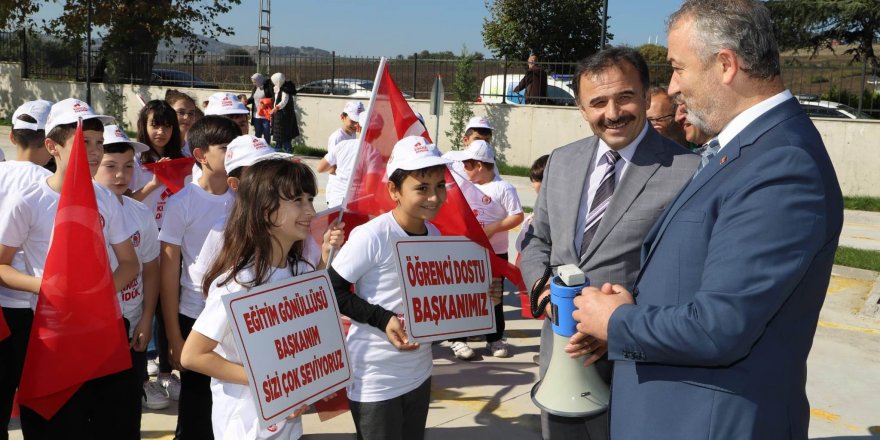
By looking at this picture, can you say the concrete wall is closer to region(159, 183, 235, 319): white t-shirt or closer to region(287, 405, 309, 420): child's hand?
region(159, 183, 235, 319): white t-shirt

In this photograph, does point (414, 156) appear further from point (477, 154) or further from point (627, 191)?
point (477, 154)

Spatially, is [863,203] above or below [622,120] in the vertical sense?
below

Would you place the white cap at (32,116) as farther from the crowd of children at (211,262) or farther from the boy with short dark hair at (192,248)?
the boy with short dark hair at (192,248)

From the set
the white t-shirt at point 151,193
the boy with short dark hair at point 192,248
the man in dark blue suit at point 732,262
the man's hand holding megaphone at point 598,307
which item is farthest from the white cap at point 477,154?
the man in dark blue suit at point 732,262

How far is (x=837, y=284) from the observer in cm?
931

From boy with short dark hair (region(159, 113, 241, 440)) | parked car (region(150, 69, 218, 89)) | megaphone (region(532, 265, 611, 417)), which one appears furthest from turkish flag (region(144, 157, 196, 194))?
parked car (region(150, 69, 218, 89))

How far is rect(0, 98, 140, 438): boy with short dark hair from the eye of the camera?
335cm

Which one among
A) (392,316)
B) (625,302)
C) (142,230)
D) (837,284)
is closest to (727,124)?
(625,302)

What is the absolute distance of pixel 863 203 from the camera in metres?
15.2

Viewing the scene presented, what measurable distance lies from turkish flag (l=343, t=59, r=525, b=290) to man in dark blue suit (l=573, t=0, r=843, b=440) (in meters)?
1.88

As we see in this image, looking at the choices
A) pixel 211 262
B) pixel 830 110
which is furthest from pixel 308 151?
pixel 211 262

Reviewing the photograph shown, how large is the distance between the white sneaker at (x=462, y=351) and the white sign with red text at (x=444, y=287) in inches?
101

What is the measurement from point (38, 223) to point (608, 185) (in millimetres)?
2376

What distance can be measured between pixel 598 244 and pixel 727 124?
36.0 inches
